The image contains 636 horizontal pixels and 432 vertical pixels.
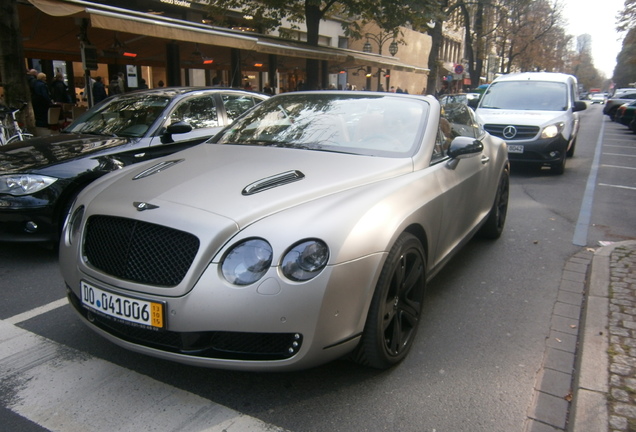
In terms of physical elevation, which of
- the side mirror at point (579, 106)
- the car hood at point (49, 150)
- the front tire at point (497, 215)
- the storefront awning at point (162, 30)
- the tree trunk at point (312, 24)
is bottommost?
the front tire at point (497, 215)

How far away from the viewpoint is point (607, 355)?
119 inches

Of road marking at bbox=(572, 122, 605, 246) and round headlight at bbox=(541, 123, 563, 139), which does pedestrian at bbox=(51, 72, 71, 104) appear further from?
road marking at bbox=(572, 122, 605, 246)

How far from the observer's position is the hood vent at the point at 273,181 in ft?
9.04

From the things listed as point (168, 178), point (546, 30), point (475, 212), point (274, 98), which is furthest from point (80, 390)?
point (546, 30)

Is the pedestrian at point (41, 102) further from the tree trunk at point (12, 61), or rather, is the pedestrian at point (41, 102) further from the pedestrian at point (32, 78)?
the tree trunk at point (12, 61)

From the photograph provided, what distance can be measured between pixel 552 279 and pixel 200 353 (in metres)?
3.35

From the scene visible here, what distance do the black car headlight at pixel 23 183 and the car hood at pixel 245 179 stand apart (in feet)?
5.05

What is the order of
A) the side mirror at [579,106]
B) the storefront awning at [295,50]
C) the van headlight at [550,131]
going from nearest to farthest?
the van headlight at [550,131]
the side mirror at [579,106]
the storefront awning at [295,50]

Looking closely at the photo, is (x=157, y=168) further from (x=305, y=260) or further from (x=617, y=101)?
(x=617, y=101)

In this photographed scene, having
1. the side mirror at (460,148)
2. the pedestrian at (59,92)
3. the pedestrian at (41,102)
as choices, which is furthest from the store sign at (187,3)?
the side mirror at (460,148)

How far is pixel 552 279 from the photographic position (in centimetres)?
450

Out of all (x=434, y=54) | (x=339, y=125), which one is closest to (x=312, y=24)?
(x=434, y=54)

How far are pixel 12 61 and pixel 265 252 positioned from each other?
8464 mm

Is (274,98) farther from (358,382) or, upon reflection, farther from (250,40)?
(250,40)
